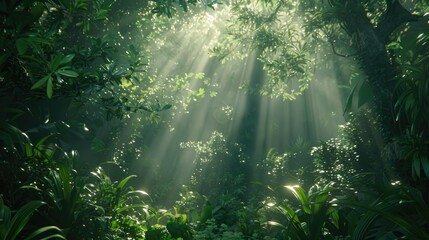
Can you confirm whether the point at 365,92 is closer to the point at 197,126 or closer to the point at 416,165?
the point at 416,165

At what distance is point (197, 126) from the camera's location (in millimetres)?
19297

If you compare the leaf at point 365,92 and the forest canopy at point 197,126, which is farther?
the leaf at point 365,92

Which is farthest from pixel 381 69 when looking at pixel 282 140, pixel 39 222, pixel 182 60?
pixel 282 140

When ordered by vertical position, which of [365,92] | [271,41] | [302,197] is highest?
[271,41]

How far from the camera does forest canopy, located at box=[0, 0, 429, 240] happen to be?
13.1 feet

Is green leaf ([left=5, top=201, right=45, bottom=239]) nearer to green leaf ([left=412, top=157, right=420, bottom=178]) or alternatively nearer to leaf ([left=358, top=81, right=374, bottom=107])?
green leaf ([left=412, top=157, right=420, bottom=178])

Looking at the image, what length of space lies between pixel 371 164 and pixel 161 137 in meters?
8.64

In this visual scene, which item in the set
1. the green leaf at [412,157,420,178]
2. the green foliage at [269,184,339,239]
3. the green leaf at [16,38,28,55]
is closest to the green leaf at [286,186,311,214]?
the green foliage at [269,184,339,239]

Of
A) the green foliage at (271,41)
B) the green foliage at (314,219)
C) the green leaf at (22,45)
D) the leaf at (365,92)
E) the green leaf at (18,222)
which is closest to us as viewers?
the green leaf at (22,45)

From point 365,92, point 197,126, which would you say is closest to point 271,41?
point 365,92

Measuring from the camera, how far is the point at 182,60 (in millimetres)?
16719

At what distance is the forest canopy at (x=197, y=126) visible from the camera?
3.98 m

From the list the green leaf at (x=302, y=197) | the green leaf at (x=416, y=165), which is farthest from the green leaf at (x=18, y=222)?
the green leaf at (x=416, y=165)

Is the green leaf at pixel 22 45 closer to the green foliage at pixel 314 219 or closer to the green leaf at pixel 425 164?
the green foliage at pixel 314 219
